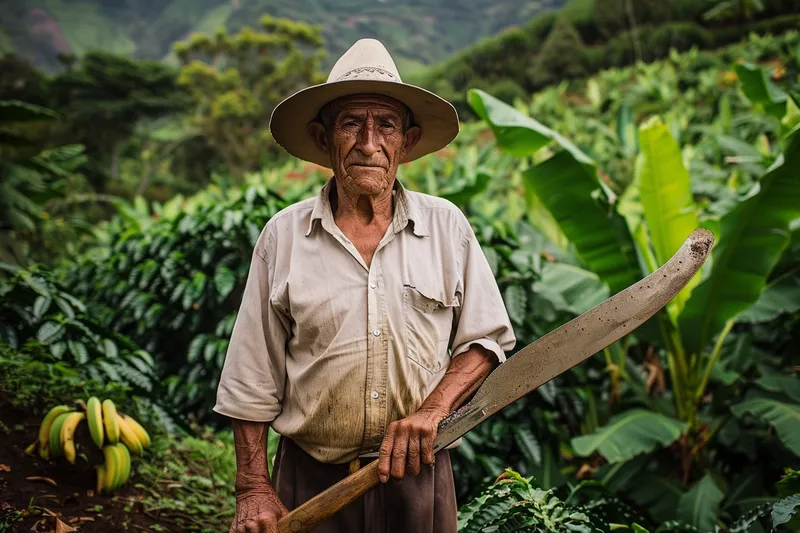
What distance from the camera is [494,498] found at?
2018mm

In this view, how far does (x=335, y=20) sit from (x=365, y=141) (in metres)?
28.6

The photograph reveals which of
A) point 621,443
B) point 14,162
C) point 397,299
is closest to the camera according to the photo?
point 397,299

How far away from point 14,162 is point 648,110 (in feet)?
33.3

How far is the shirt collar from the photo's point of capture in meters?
1.75

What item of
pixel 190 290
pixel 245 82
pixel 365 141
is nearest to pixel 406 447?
pixel 365 141

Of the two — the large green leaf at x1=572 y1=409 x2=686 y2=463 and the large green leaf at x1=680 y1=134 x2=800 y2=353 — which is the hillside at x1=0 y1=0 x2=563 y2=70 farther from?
the large green leaf at x1=572 y1=409 x2=686 y2=463

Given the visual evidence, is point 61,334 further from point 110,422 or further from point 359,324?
point 359,324

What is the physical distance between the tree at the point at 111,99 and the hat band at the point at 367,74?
18.1 metres

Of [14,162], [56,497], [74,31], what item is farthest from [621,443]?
[74,31]

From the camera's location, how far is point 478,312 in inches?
70.0

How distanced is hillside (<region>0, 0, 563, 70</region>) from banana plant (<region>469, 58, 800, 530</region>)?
23.1 m

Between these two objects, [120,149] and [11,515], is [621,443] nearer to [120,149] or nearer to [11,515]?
[11,515]

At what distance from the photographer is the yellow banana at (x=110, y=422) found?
2574 millimetres

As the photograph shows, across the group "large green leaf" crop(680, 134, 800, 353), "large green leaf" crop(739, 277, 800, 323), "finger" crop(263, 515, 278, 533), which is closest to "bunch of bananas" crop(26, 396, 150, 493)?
"finger" crop(263, 515, 278, 533)
